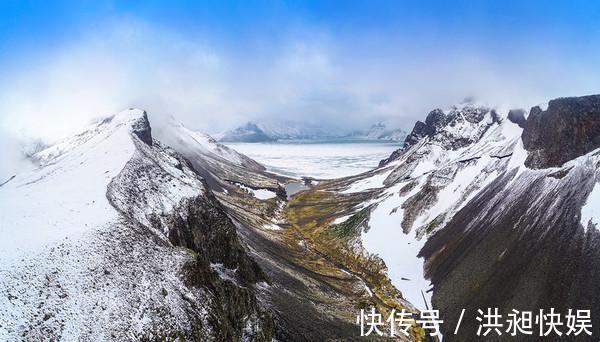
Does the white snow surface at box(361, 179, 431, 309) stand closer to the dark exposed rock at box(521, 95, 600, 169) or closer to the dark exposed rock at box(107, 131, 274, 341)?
the dark exposed rock at box(107, 131, 274, 341)

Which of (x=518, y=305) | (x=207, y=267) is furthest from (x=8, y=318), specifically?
(x=518, y=305)

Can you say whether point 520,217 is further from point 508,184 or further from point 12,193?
point 12,193

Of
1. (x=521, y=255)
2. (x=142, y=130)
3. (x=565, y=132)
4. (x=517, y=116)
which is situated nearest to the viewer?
(x=521, y=255)

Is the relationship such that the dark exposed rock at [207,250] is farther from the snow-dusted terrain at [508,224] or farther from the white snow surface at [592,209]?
the white snow surface at [592,209]

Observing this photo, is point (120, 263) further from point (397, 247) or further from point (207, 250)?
point (397, 247)

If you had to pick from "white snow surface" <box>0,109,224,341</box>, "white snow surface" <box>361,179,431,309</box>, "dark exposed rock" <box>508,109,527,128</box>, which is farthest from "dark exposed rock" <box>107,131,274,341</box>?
"dark exposed rock" <box>508,109,527,128</box>

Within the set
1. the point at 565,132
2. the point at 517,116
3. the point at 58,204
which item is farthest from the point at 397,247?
the point at 517,116

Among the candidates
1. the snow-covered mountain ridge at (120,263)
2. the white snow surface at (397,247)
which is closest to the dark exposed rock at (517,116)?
the white snow surface at (397,247)
